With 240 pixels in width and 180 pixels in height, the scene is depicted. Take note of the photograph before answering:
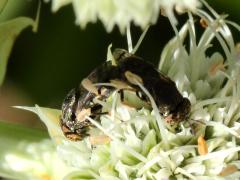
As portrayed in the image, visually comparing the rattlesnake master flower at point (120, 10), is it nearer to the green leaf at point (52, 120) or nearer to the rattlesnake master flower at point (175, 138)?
the rattlesnake master flower at point (175, 138)

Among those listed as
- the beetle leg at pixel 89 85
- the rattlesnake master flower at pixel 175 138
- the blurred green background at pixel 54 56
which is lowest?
the rattlesnake master flower at pixel 175 138

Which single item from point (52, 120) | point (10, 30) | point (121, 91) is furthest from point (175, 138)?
point (10, 30)

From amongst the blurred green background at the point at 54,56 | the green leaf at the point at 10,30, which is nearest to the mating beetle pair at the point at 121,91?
the green leaf at the point at 10,30

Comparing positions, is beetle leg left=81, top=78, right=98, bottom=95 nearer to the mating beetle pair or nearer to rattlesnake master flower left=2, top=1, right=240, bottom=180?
the mating beetle pair

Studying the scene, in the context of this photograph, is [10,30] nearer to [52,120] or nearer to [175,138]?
[52,120]

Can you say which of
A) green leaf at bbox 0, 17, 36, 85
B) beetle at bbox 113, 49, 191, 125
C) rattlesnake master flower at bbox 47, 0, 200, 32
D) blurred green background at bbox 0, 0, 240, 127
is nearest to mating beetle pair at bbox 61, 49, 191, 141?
beetle at bbox 113, 49, 191, 125

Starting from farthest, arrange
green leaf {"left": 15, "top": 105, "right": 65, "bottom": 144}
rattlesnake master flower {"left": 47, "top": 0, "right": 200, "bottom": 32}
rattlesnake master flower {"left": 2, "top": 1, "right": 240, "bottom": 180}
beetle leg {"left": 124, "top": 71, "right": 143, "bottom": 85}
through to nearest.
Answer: green leaf {"left": 15, "top": 105, "right": 65, "bottom": 144} < rattlesnake master flower {"left": 2, "top": 1, "right": 240, "bottom": 180} < beetle leg {"left": 124, "top": 71, "right": 143, "bottom": 85} < rattlesnake master flower {"left": 47, "top": 0, "right": 200, "bottom": 32}
